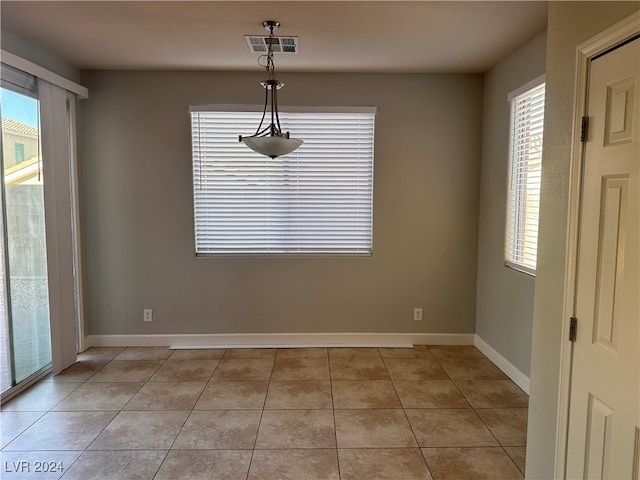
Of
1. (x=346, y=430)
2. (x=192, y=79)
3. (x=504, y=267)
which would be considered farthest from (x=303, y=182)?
(x=346, y=430)

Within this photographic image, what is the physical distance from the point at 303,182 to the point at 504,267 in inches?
79.7

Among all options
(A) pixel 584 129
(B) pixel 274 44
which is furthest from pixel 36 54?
(A) pixel 584 129

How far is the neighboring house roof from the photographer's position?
2820 millimetres

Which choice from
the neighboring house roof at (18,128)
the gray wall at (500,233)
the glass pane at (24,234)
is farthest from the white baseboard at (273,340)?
the neighboring house roof at (18,128)

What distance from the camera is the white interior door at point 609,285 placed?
127cm

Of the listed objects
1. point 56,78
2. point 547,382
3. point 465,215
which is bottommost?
point 547,382

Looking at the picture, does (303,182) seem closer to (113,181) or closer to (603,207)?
(113,181)

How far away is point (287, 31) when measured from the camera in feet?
9.14

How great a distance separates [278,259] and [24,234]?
210 cm

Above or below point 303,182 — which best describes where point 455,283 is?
below

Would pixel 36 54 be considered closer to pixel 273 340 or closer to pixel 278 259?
pixel 278 259

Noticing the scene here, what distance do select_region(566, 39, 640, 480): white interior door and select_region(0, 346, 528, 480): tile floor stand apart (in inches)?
35.7

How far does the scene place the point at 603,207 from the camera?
1.40m

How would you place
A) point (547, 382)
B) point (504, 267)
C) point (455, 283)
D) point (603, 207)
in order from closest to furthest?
point (603, 207), point (547, 382), point (504, 267), point (455, 283)
